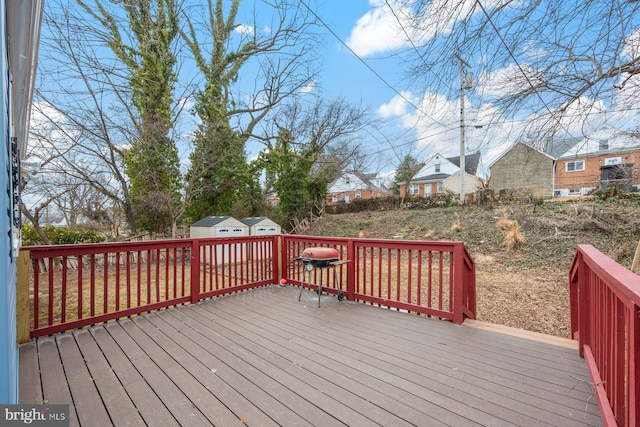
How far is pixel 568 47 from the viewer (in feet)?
10.4

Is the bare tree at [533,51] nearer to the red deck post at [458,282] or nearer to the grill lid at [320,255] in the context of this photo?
the red deck post at [458,282]

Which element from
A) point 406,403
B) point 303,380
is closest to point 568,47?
point 406,403

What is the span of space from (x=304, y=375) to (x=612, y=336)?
6.17 ft

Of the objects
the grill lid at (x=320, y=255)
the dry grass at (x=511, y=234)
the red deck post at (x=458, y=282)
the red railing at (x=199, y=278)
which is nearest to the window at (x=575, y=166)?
the dry grass at (x=511, y=234)

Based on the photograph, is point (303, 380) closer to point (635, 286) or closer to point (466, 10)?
point (635, 286)

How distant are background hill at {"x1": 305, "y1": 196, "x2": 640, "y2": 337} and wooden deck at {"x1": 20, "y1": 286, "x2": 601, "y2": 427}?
2.68 metres

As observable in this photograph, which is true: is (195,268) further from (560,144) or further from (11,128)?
(560,144)

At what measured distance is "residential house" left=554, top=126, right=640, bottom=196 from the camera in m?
4.17

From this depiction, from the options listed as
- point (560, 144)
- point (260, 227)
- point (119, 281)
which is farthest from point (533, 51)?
point (260, 227)

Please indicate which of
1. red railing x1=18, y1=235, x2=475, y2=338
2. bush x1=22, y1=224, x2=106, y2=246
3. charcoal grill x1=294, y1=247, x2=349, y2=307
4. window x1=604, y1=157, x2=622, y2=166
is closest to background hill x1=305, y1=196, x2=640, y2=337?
red railing x1=18, y1=235, x2=475, y2=338

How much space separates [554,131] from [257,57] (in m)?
10.6

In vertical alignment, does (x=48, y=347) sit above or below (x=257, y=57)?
below

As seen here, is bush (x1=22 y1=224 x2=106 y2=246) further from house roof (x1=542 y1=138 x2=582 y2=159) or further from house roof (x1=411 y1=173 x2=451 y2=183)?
house roof (x1=411 y1=173 x2=451 y2=183)
